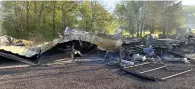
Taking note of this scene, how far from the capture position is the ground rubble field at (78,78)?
907 centimetres

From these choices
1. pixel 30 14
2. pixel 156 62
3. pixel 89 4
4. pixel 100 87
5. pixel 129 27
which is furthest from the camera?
pixel 129 27

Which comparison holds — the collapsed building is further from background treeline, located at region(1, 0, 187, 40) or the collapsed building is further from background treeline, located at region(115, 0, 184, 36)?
background treeline, located at region(115, 0, 184, 36)

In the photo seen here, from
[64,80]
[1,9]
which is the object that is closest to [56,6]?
[1,9]

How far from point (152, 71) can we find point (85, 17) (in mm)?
29422

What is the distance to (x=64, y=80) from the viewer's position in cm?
995

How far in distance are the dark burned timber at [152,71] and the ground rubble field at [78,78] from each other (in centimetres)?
25

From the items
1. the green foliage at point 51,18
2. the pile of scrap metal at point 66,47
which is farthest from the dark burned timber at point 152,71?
the green foliage at point 51,18

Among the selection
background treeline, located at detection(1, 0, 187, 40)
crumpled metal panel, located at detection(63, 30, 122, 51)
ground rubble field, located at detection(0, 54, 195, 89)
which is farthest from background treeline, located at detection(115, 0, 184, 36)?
ground rubble field, located at detection(0, 54, 195, 89)

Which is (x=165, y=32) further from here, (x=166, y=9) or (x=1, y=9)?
(x=1, y=9)

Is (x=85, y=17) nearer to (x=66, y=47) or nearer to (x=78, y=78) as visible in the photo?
(x=66, y=47)

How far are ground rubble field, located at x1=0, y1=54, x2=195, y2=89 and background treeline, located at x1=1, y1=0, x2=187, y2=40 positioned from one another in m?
22.4

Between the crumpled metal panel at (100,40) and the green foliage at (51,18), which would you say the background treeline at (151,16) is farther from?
the crumpled metal panel at (100,40)

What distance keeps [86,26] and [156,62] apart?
1065 inches

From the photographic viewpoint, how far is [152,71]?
37.9ft
